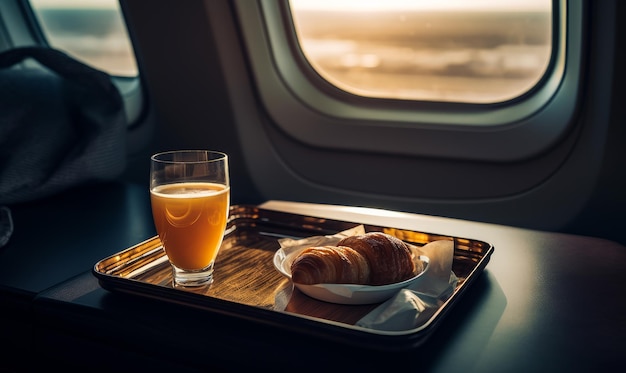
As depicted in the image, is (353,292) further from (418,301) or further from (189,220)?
(189,220)

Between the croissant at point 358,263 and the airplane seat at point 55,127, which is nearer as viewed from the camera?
the croissant at point 358,263

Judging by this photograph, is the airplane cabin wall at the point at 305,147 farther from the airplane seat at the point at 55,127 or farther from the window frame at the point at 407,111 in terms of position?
the airplane seat at the point at 55,127

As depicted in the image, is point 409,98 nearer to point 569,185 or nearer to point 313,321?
point 569,185

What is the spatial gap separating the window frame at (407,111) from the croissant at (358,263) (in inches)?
32.8

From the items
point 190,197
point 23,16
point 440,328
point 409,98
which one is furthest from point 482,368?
point 23,16

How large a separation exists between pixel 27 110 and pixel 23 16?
1.25 metres

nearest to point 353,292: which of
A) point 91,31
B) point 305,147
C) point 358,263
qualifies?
point 358,263

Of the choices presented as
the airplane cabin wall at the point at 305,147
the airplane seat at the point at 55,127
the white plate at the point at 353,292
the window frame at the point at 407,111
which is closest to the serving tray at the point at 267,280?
the white plate at the point at 353,292

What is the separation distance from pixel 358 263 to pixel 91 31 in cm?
196

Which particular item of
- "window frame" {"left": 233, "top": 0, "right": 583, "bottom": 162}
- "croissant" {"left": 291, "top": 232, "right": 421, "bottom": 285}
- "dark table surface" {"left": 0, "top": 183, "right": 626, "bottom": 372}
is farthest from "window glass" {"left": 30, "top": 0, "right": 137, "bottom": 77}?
"croissant" {"left": 291, "top": 232, "right": 421, "bottom": 285}

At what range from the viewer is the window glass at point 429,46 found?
5.19ft

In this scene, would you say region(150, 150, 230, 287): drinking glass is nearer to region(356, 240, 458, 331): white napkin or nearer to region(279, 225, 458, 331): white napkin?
region(279, 225, 458, 331): white napkin

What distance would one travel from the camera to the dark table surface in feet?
2.05

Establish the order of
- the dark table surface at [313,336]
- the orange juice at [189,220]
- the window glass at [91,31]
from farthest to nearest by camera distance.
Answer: the window glass at [91,31] → the orange juice at [189,220] → the dark table surface at [313,336]
